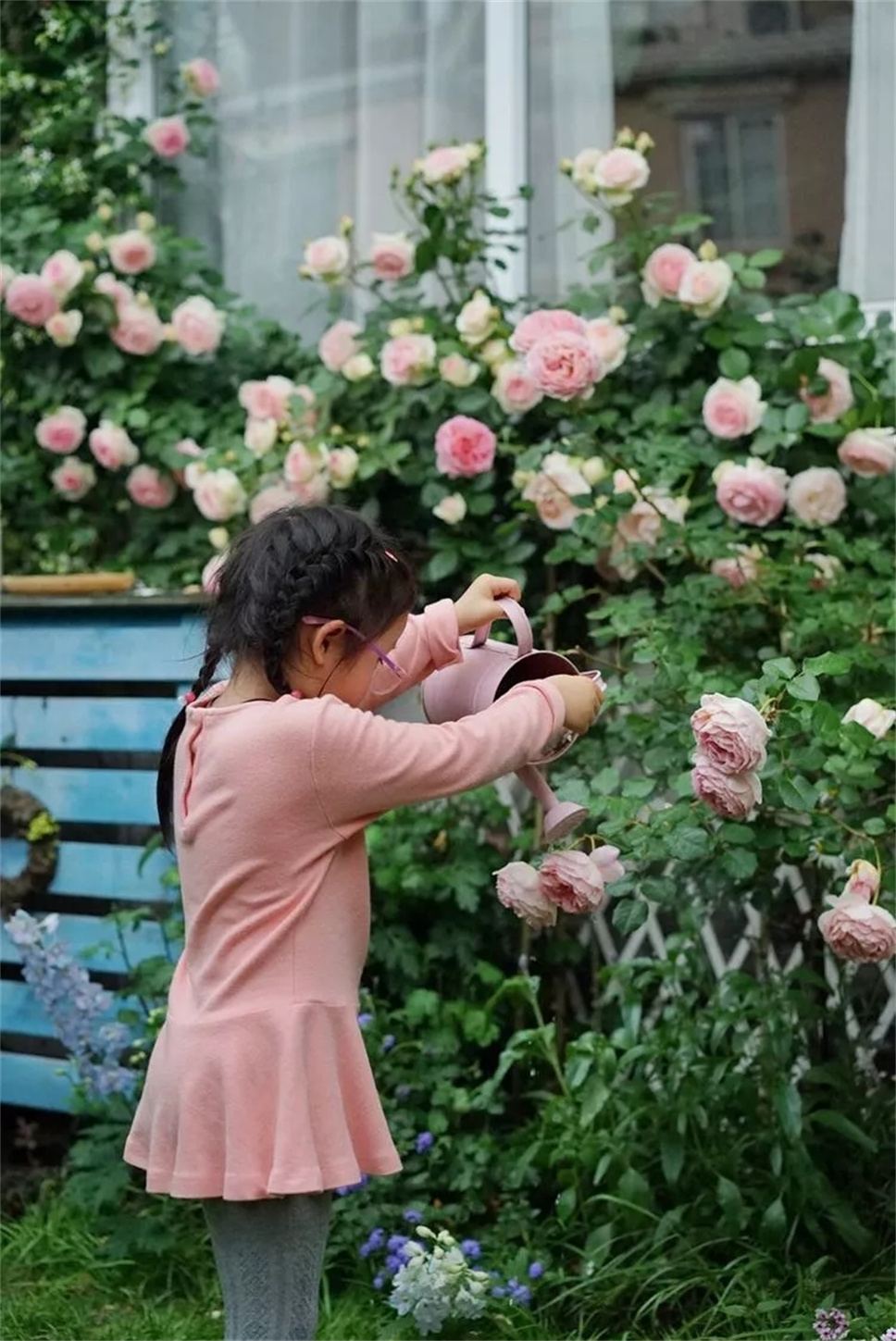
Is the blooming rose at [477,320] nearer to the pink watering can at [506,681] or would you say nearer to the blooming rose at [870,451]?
the blooming rose at [870,451]

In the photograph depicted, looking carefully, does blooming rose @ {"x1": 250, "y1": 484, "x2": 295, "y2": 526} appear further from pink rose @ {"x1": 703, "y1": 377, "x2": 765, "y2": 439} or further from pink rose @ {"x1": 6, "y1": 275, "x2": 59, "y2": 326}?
pink rose @ {"x1": 703, "y1": 377, "x2": 765, "y2": 439}

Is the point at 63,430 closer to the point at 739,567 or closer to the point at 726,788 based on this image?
the point at 739,567

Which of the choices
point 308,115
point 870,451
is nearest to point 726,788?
point 870,451

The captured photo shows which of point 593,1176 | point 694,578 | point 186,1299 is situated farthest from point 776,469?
point 186,1299

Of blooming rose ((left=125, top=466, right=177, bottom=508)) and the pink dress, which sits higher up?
blooming rose ((left=125, top=466, right=177, bottom=508))

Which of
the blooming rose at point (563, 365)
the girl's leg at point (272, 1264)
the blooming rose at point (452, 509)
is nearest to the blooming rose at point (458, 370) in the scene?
the blooming rose at point (452, 509)

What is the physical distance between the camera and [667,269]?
10.9 ft

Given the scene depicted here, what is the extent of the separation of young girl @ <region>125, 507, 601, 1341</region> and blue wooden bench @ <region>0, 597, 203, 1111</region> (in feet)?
4.41

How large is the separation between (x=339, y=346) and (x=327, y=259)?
194mm

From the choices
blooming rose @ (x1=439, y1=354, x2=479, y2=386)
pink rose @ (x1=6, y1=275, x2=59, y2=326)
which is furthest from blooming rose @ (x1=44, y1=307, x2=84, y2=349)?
blooming rose @ (x1=439, y1=354, x2=479, y2=386)

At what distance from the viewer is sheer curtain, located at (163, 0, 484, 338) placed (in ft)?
→ 12.7

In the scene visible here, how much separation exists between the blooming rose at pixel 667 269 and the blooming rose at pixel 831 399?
33 cm

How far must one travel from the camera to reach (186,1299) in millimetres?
2822

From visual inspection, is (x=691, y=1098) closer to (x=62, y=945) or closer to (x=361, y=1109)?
(x=361, y=1109)
